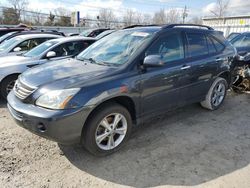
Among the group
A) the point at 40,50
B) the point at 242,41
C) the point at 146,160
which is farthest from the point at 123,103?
the point at 242,41

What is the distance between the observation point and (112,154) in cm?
330

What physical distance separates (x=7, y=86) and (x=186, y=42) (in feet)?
13.3

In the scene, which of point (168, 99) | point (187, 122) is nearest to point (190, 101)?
point (187, 122)

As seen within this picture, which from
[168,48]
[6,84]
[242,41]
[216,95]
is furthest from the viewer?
[242,41]

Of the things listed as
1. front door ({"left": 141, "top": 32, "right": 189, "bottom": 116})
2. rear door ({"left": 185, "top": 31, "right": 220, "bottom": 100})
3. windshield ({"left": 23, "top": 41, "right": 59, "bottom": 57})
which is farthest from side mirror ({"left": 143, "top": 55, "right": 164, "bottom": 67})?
windshield ({"left": 23, "top": 41, "right": 59, "bottom": 57})

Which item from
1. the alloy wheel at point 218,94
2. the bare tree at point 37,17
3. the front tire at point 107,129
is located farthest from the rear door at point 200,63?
the bare tree at point 37,17

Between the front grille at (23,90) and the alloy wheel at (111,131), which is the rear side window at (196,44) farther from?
the front grille at (23,90)

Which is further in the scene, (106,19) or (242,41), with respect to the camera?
(106,19)

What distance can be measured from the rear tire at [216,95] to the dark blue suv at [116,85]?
0.21 meters

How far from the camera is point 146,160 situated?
10.3 feet

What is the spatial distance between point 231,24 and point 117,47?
2209 centimetres

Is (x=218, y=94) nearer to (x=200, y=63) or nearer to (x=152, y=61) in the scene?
(x=200, y=63)

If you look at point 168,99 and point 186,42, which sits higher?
point 186,42

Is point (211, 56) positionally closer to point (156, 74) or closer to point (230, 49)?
point (230, 49)
